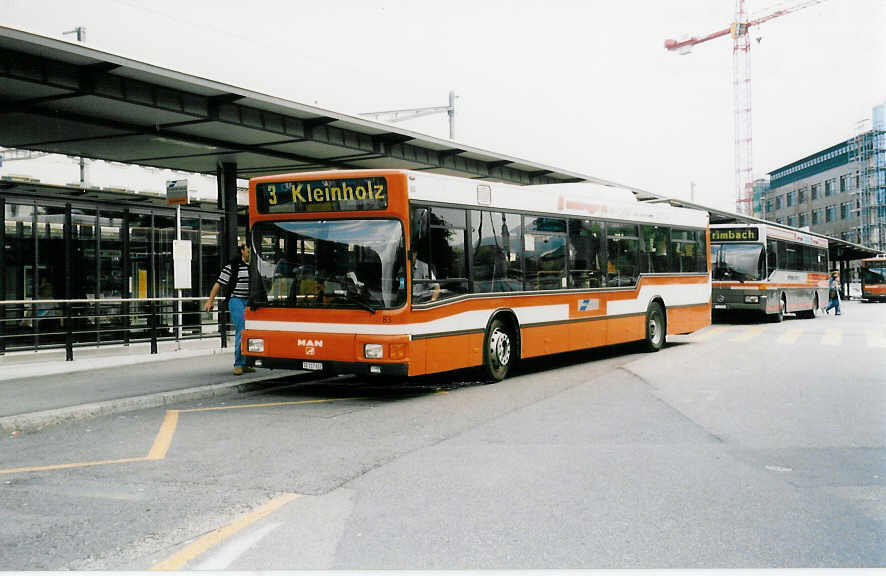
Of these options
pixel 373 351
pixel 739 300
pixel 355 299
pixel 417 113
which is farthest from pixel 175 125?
pixel 739 300

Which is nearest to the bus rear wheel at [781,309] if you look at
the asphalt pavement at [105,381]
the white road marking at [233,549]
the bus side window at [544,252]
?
the bus side window at [544,252]

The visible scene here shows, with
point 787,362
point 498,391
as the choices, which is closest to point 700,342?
point 787,362

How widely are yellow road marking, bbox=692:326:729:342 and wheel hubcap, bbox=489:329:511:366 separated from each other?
8847 millimetres

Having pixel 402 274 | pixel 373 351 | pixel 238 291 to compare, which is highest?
pixel 402 274

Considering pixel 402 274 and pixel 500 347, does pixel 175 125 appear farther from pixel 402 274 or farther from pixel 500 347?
pixel 500 347

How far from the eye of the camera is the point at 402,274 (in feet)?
32.6

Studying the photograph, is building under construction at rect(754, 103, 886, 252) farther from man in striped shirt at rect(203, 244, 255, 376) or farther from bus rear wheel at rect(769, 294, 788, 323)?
man in striped shirt at rect(203, 244, 255, 376)

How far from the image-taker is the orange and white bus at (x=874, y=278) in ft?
164

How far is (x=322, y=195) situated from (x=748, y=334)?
14.4 m

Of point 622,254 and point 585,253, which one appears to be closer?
point 585,253

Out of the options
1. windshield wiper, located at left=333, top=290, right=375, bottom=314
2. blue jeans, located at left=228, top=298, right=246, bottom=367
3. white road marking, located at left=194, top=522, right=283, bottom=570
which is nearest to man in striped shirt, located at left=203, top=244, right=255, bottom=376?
blue jeans, located at left=228, top=298, right=246, bottom=367

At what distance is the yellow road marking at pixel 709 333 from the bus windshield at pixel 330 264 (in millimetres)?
11546

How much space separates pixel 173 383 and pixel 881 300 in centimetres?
5146

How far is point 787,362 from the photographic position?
46.1 feet
